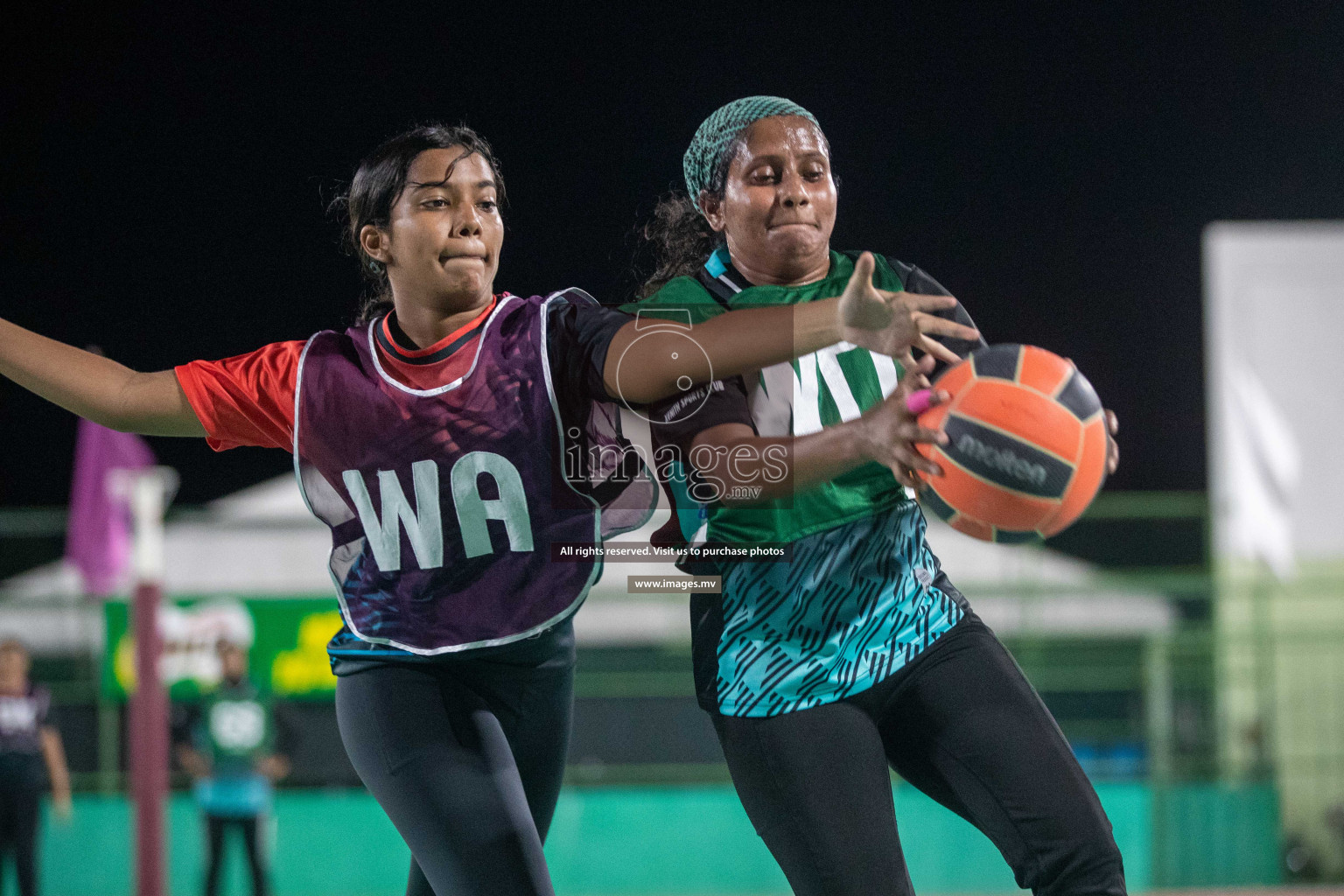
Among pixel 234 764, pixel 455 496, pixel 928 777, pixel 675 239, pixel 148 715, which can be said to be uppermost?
pixel 675 239

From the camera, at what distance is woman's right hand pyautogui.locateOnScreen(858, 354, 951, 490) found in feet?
6.15

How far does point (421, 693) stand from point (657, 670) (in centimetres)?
711

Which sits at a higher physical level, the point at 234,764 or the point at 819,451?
the point at 819,451

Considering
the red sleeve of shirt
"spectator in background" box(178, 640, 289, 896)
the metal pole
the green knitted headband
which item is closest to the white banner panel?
"spectator in background" box(178, 640, 289, 896)

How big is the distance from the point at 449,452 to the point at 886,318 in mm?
814

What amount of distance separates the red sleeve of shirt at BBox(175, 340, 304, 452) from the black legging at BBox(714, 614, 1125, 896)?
3.29 ft

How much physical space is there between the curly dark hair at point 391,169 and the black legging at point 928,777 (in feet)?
3.75

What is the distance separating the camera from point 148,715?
236 inches

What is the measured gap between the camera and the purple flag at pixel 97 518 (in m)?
8.49

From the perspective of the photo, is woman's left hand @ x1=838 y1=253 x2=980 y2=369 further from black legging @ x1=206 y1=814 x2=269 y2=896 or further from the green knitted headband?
black legging @ x1=206 y1=814 x2=269 y2=896

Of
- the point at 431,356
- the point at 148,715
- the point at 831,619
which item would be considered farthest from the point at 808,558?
the point at 148,715

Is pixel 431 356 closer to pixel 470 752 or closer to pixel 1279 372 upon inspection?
pixel 470 752

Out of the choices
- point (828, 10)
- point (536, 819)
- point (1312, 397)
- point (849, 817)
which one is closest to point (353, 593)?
point (536, 819)

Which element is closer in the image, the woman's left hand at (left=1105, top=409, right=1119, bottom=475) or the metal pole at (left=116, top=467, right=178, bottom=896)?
the woman's left hand at (left=1105, top=409, right=1119, bottom=475)
